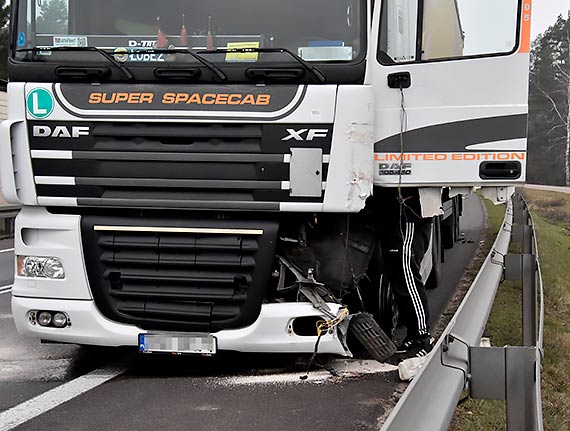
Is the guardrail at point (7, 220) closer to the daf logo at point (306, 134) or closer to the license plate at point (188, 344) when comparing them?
the license plate at point (188, 344)

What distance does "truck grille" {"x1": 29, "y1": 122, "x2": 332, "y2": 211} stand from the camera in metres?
5.30

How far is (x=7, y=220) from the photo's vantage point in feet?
65.4

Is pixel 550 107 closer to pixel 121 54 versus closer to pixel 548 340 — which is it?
pixel 548 340

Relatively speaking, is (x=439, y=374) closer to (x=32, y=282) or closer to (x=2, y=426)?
(x=2, y=426)

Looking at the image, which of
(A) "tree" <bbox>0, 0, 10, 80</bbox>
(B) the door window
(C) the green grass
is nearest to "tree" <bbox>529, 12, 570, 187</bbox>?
(A) "tree" <bbox>0, 0, 10, 80</bbox>

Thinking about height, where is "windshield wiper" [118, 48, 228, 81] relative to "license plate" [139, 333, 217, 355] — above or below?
above

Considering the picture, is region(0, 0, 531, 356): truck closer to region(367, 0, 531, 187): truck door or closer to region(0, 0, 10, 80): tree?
region(367, 0, 531, 187): truck door

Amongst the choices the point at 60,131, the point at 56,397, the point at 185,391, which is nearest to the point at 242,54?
the point at 60,131

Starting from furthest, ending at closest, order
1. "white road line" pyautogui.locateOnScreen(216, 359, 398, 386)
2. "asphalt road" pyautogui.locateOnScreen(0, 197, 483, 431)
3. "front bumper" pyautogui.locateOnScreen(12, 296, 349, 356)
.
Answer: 1. "white road line" pyautogui.locateOnScreen(216, 359, 398, 386)
2. "front bumper" pyautogui.locateOnScreen(12, 296, 349, 356)
3. "asphalt road" pyautogui.locateOnScreen(0, 197, 483, 431)

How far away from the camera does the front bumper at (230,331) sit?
5.36m

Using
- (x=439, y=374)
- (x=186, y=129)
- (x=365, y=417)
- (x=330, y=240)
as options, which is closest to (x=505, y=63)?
(x=330, y=240)

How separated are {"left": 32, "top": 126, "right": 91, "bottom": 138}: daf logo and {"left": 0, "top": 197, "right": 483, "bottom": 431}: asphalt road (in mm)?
1833

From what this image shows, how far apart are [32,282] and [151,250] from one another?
96 cm

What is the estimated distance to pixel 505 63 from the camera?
5.54 m
